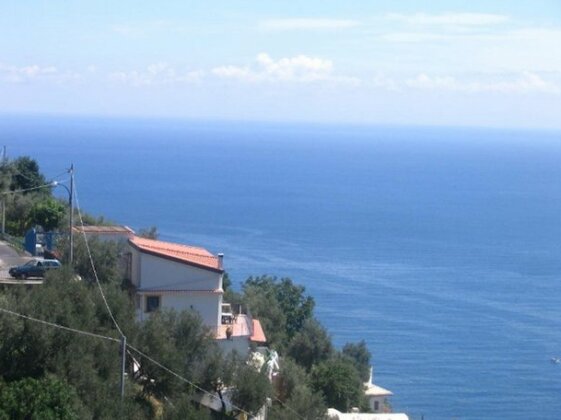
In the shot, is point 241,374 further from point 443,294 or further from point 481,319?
point 443,294

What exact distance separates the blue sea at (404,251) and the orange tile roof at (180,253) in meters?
16.4

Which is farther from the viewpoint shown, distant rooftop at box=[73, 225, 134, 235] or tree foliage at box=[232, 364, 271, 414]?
distant rooftop at box=[73, 225, 134, 235]

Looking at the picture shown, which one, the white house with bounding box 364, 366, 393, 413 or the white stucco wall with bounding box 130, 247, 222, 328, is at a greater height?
the white stucco wall with bounding box 130, 247, 222, 328

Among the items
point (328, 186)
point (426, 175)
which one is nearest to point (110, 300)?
point (328, 186)

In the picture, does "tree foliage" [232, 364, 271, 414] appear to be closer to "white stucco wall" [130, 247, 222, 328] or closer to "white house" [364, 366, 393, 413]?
"white stucco wall" [130, 247, 222, 328]

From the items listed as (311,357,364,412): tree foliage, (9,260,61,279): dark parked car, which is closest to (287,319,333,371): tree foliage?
(311,357,364,412): tree foliage

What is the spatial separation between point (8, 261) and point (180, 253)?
401 centimetres

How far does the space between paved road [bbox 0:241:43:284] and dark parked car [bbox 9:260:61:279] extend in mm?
175

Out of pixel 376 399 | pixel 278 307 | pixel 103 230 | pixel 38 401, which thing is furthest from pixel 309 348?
pixel 38 401

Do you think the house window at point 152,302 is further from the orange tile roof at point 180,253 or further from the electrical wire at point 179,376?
the electrical wire at point 179,376

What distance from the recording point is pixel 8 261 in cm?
2350

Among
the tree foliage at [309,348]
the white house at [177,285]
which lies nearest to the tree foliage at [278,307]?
the tree foliage at [309,348]

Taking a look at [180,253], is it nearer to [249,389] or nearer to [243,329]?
[243,329]

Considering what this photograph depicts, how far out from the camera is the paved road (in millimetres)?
20953
